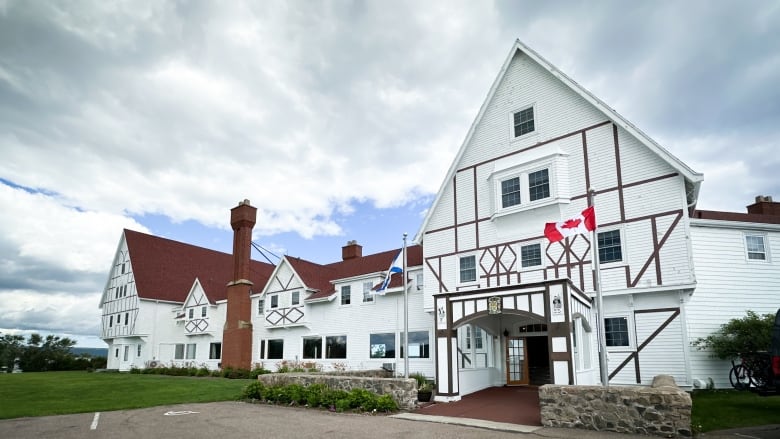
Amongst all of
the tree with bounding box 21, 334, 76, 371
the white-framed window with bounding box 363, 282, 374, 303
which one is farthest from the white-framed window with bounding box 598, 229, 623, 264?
the tree with bounding box 21, 334, 76, 371

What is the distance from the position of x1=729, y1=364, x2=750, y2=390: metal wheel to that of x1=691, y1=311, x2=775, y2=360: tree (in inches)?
16.4

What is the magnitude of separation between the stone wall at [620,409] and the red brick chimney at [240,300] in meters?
26.5

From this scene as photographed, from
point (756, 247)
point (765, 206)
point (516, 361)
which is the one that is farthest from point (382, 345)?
point (765, 206)

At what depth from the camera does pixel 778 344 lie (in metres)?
10.9

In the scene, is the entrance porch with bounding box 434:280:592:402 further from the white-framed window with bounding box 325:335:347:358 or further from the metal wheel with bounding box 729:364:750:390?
the white-framed window with bounding box 325:335:347:358

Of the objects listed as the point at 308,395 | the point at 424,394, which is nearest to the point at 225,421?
the point at 308,395

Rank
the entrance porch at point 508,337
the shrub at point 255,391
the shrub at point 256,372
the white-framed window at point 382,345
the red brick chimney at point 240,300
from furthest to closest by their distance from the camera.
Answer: the red brick chimney at point 240,300 → the shrub at point 256,372 → the white-framed window at point 382,345 → the shrub at point 255,391 → the entrance porch at point 508,337

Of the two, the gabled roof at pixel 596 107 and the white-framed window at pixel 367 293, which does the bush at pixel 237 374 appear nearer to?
the white-framed window at pixel 367 293

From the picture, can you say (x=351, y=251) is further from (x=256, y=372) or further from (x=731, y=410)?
(x=731, y=410)

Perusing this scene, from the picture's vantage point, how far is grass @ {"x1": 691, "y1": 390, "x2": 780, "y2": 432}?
11680 millimetres

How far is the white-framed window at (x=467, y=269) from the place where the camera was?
72.6 ft

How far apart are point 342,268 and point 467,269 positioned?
11937 mm

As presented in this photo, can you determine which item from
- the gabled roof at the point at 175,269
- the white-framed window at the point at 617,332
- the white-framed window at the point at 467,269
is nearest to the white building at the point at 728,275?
the white-framed window at the point at 617,332

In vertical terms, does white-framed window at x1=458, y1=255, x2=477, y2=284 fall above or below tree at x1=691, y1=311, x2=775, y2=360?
above
